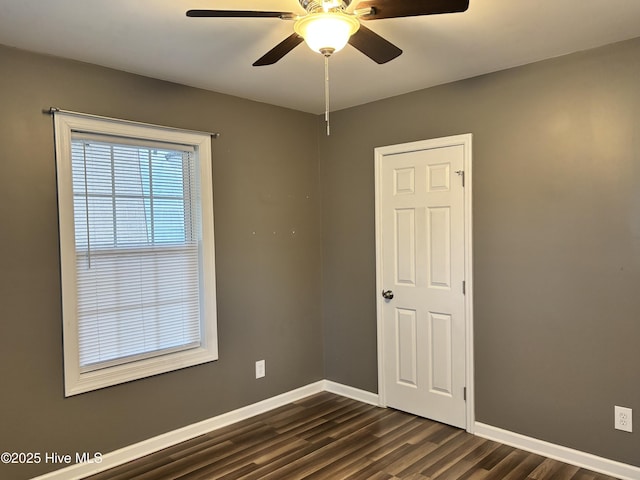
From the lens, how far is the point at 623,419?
2.62m

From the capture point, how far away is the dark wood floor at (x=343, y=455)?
Result: 8.91 feet

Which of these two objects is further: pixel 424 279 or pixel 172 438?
pixel 424 279

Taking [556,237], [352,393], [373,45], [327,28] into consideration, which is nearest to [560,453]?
[556,237]

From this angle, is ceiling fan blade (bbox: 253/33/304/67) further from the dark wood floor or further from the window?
the dark wood floor

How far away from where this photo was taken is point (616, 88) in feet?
8.52

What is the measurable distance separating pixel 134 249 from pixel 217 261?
1.99 feet

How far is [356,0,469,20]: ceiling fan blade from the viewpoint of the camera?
160 centimetres

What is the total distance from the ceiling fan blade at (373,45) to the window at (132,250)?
163cm

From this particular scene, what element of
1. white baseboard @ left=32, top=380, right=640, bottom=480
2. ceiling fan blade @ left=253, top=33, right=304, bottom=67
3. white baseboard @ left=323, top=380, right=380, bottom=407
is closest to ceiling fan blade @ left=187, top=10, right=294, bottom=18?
ceiling fan blade @ left=253, top=33, right=304, bottom=67

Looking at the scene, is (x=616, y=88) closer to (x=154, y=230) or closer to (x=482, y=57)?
(x=482, y=57)

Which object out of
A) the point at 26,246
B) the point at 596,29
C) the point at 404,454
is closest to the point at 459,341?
the point at 404,454

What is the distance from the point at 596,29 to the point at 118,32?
2.44 m

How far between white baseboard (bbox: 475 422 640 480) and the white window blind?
84.5 inches

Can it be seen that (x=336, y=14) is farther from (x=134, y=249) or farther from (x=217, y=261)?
Result: (x=217, y=261)
